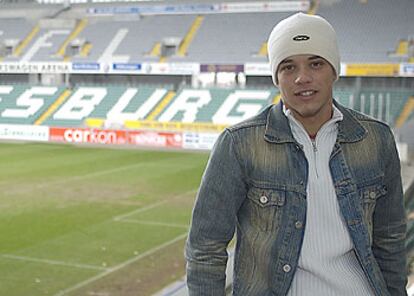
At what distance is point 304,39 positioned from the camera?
1514 millimetres

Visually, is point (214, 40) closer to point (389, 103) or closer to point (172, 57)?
point (172, 57)

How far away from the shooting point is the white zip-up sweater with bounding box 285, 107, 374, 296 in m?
1.53

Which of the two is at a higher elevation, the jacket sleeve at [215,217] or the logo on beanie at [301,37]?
the logo on beanie at [301,37]

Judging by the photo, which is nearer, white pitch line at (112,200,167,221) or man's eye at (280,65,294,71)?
man's eye at (280,65,294,71)

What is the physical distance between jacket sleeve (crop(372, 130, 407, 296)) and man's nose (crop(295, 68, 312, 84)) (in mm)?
354

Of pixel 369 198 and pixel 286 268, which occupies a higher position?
pixel 369 198

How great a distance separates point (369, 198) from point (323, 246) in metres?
0.19

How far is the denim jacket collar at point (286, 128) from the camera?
154 centimetres

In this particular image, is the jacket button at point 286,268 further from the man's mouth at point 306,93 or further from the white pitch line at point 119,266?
the white pitch line at point 119,266

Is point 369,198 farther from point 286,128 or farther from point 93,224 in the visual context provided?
point 93,224

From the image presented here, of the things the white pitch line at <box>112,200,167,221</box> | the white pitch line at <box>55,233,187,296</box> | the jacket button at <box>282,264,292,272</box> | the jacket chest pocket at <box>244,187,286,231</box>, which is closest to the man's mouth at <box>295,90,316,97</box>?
the jacket chest pocket at <box>244,187,286,231</box>

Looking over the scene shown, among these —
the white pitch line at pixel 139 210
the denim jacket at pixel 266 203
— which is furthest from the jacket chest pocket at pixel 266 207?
the white pitch line at pixel 139 210

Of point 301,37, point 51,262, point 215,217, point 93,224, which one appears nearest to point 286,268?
point 215,217

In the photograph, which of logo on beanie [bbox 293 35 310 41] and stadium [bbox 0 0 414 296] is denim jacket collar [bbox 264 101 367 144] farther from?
stadium [bbox 0 0 414 296]
